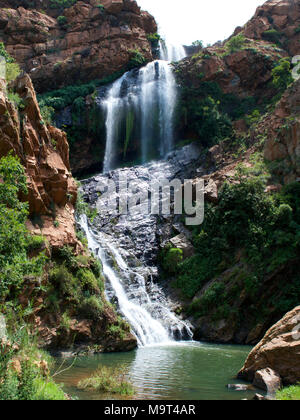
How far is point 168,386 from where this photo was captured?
935cm

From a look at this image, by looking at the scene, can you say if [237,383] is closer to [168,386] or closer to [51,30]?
[168,386]

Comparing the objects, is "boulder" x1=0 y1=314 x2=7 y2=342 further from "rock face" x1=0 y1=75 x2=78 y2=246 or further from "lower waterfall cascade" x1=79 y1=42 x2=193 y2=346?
"lower waterfall cascade" x1=79 y1=42 x2=193 y2=346

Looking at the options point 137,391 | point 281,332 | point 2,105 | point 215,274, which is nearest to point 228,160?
point 215,274

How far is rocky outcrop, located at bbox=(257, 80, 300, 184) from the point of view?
2335 cm

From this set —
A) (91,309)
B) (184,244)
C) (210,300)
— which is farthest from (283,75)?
(91,309)

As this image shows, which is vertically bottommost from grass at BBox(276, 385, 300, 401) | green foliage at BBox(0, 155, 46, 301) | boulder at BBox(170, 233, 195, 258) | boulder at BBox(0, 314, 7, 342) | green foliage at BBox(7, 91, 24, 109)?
grass at BBox(276, 385, 300, 401)

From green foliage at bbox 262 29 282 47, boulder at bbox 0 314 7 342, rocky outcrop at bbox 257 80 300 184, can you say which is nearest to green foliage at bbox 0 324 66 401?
boulder at bbox 0 314 7 342

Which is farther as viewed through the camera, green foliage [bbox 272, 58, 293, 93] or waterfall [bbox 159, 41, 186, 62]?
waterfall [bbox 159, 41, 186, 62]

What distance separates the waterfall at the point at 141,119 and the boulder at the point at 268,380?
91.4ft

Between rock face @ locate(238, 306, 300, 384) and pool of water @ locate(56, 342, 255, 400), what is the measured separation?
2.54ft

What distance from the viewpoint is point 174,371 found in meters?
11.2

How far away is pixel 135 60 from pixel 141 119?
7.39 meters

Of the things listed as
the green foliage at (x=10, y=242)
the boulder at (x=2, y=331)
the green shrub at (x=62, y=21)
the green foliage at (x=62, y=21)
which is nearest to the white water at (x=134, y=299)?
the boulder at (x=2, y=331)

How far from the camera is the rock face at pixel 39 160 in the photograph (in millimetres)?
15227
